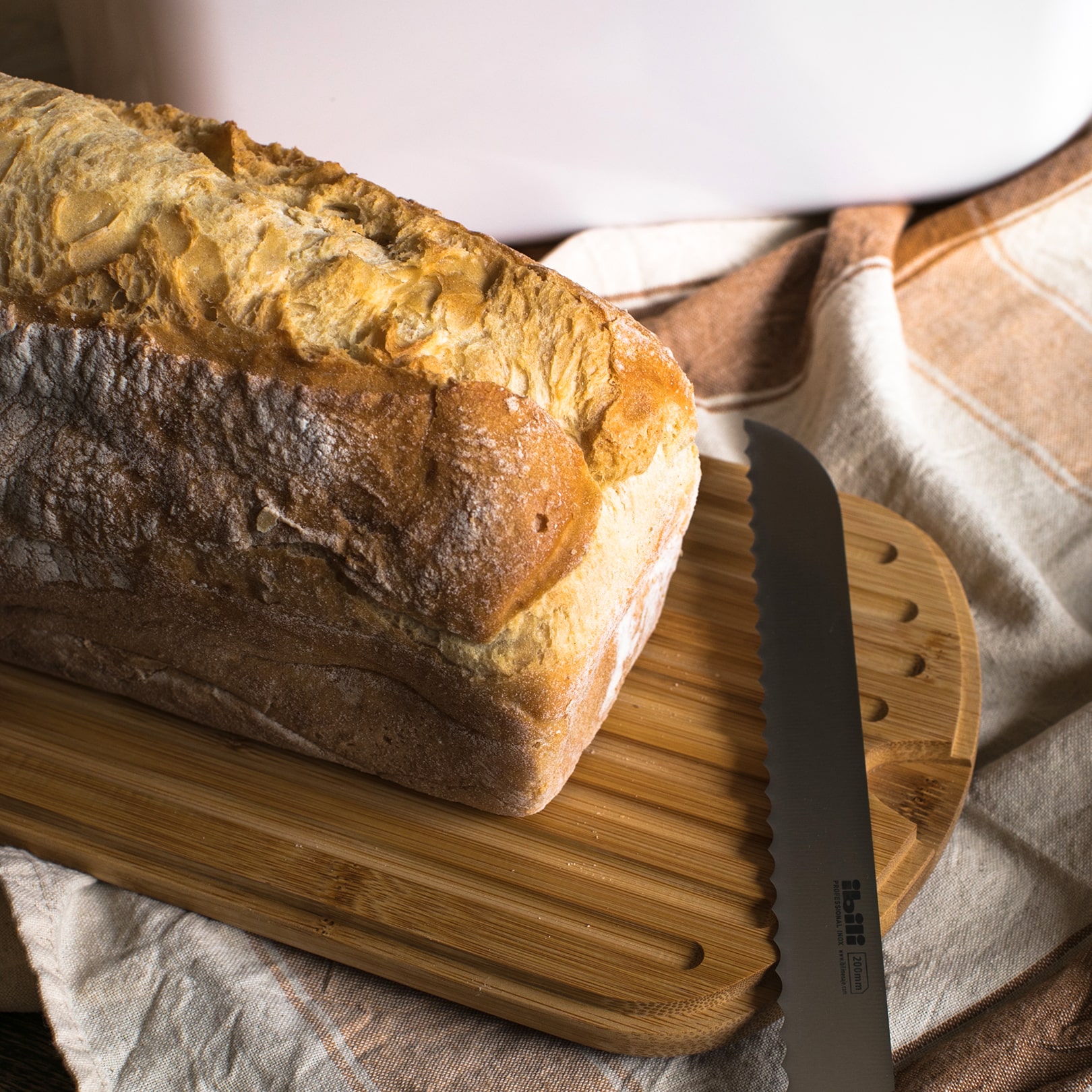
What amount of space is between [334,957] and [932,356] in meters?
1.52

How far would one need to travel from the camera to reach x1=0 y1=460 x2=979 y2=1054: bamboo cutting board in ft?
3.98

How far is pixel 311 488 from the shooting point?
1149mm

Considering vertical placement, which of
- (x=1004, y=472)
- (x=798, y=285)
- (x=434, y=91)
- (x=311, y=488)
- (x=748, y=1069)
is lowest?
(x=748, y=1069)

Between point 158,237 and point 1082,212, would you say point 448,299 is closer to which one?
point 158,237

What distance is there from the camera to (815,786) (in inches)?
51.9

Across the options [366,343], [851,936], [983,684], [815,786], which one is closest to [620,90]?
[366,343]

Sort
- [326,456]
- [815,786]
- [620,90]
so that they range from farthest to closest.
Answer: [620,90] → [815,786] → [326,456]

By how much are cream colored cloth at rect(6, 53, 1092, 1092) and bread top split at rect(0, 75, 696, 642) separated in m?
0.47

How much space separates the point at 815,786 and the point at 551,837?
1.01 feet

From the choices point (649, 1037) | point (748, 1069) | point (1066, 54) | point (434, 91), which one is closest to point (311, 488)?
point (649, 1037)

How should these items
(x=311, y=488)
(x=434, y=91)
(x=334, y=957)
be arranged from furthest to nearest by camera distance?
(x=434, y=91) < (x=334, y=957) < (x=311, y=488)

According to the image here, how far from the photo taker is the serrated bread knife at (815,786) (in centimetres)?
114

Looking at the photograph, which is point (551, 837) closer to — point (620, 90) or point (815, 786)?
point (815, 786)

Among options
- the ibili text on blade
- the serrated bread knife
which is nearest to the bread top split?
the serrated bread knife
